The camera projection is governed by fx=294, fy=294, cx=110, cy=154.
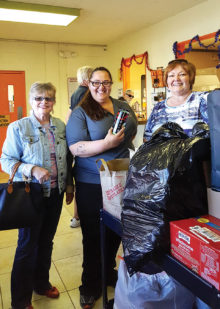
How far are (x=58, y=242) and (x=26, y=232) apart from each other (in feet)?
4.08

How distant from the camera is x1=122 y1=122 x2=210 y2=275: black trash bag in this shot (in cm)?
99

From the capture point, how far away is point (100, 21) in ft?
15.7

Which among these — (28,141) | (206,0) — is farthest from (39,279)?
(206,0)

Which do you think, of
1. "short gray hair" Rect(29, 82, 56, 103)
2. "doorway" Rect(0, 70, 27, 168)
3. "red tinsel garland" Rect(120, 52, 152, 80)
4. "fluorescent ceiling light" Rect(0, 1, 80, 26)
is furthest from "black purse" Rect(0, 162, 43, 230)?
"doorway" Rect(0, 70, 27, 168)

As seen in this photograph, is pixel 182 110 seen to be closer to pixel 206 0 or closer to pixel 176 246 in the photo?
pixel 176 246

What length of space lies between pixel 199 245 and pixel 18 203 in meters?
1.13

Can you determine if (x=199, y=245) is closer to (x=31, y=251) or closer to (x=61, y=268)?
(x=31, y=251)

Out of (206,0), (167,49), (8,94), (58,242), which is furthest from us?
(8,94)

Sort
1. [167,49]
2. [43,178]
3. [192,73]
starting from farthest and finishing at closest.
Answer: [167,49], [192,73], [43,178]

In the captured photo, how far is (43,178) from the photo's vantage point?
5.52 ft

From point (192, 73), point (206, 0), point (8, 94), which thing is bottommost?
point (192, 73)

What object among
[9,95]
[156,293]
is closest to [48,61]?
[9,95]

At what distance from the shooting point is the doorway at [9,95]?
6.01 metres

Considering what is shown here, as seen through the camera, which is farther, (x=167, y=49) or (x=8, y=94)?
(x=8, y=94)
